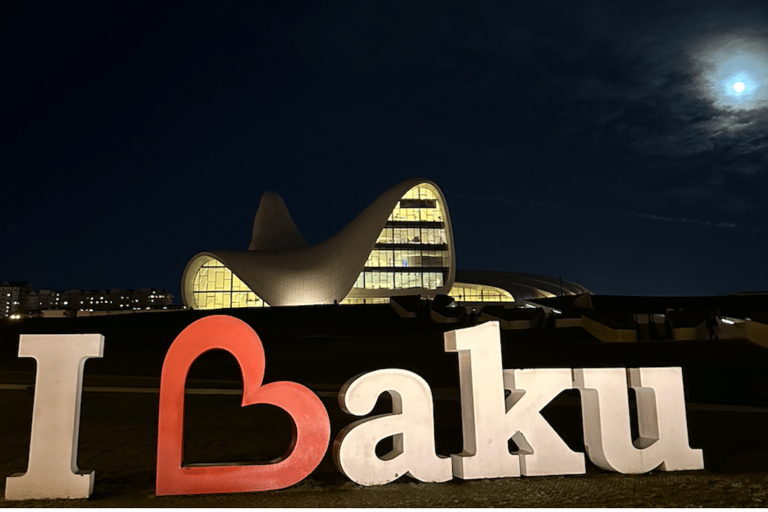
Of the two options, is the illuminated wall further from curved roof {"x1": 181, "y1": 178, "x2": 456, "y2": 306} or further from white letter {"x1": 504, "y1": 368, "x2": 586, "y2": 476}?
white letter {"x1": 504, "y1": 368, "x2": 586, "y2": 476}

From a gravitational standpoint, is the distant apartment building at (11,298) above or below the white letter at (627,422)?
above

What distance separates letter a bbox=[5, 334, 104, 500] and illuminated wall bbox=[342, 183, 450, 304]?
4735 centimetres

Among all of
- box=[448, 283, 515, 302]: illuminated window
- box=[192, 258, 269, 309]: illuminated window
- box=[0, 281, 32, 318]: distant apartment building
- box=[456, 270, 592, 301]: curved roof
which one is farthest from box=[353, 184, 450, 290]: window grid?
box=[0, 281, 32, 318]: distant apartment building

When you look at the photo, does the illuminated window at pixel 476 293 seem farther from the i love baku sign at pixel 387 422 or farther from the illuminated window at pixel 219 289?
the i love baku sign at pixel 387 422

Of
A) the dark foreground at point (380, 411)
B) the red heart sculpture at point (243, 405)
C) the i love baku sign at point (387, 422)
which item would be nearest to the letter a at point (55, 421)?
the i love baku sign at point (387, 422)

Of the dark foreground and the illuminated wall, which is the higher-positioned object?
the illuminated wall

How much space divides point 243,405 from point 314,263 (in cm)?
4443

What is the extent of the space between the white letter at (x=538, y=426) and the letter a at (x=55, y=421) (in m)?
4.04

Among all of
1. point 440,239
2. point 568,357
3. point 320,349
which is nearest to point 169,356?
point 568,357

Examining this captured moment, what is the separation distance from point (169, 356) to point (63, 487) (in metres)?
1.41

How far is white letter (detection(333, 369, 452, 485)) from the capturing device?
5.00 m

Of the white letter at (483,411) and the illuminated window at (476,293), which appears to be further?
the illuminated window at (476,293)

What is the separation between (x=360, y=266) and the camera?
51.2 m

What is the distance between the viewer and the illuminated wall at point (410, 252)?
174ft
